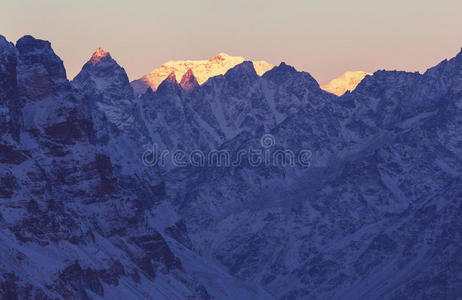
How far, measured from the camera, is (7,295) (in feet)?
643
